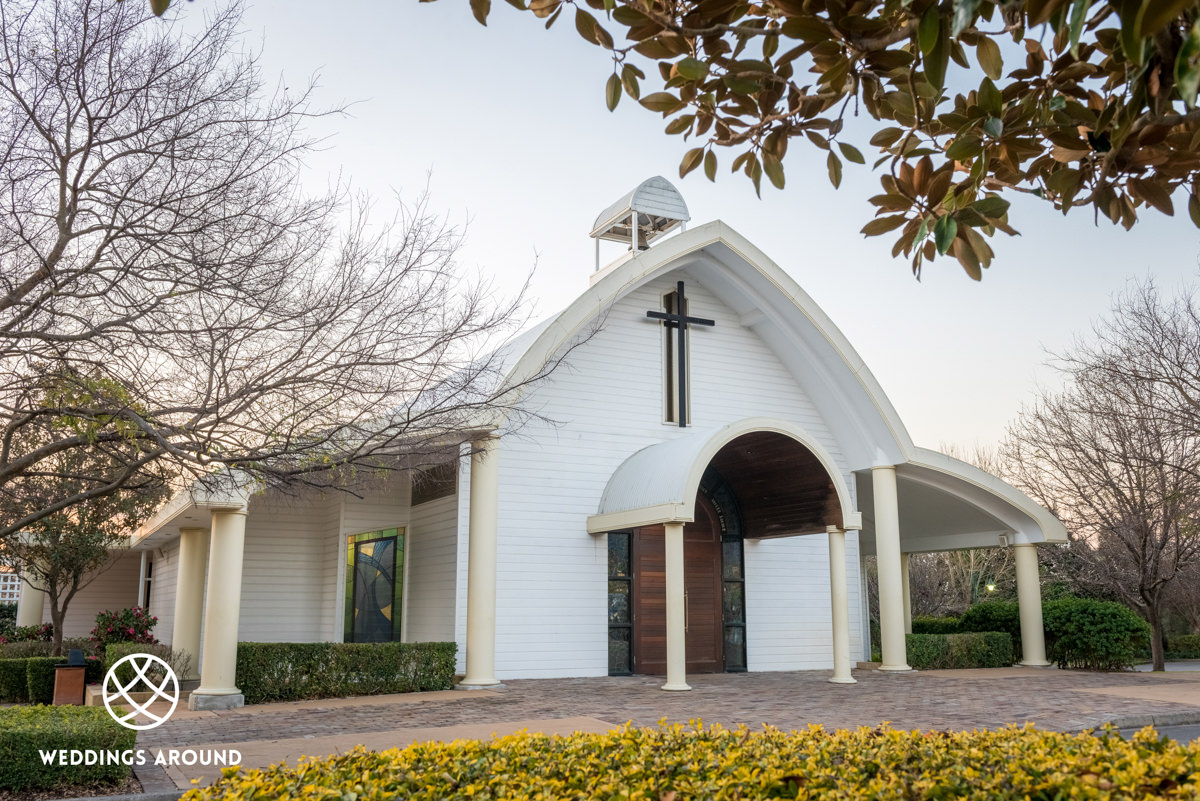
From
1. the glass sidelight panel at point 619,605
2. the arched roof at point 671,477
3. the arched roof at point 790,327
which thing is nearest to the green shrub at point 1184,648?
the arched roof at point 790,327

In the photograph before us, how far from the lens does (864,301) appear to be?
15.4 m

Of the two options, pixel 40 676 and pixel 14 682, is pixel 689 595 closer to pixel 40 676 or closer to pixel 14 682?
pixel 40 676

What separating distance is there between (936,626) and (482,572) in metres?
13.1

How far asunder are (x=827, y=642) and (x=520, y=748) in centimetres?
1340

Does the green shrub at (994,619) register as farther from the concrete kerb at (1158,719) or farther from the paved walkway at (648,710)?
the concrete kerb at (1158,719)

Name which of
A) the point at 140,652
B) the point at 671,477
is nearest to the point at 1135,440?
the point at 671,477

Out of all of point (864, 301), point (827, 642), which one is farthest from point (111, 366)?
point (827, 642)

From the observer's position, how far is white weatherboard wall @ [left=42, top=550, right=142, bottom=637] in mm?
25156

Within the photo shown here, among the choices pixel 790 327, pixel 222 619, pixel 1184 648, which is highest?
pixel 790 327

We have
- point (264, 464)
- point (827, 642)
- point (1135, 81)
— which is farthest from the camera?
point (827, 642)

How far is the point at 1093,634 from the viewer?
1678 cm

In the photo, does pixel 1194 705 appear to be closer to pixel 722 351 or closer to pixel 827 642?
pixel 827 642

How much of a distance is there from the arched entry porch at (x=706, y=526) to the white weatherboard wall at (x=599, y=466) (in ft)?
1.45

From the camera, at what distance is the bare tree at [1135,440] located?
16.8 m
